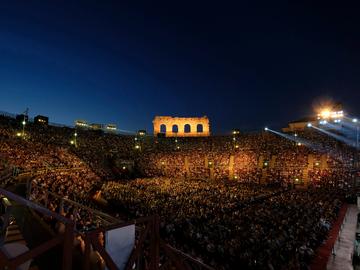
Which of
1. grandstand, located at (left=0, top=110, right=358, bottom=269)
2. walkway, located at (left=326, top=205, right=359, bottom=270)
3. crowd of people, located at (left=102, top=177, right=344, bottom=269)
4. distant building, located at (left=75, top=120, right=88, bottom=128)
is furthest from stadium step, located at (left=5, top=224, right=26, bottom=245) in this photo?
distant building, located at (left=75, top=120, right=88, bottom=128)

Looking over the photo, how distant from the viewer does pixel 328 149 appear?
120ft

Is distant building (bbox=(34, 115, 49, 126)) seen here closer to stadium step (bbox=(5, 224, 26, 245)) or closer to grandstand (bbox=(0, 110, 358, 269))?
grandstand (bbox=(0, 110, 358, 269))

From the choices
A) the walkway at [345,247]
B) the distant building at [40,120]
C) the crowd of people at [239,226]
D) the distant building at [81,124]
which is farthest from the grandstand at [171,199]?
the distant building at [81,124]

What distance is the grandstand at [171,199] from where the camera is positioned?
11.5ft

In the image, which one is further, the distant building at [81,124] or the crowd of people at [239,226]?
the distant building at [81,124]

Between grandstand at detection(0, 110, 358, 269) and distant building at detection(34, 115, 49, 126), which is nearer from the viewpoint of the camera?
grandstand at detection(0, 110, 358, 269)

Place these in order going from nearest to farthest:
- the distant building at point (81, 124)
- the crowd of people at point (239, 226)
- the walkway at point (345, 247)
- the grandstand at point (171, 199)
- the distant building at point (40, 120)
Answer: the grandstand at point (171, 199) < the walkway at point (345, 247) < the crowd of people at point (239, 226) < the distant building at point (40, 120) < the distant building at point (81, 124)

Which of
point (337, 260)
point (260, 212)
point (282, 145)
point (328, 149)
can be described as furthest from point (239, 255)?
point (282, 145)

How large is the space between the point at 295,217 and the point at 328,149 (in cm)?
2442

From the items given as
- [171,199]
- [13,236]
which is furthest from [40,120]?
[13,236]

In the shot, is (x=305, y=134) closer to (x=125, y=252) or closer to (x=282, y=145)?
(x=282, y=145)

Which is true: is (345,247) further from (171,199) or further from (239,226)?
(171,199)

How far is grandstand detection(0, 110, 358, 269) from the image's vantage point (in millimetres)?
3502

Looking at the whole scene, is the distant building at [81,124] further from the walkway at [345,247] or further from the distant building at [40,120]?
the walkway at [345,247]
